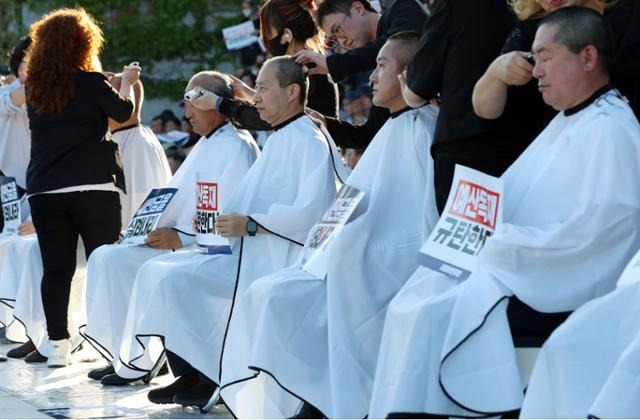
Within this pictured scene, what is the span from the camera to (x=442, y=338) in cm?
403

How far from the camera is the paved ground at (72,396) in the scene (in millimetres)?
5871

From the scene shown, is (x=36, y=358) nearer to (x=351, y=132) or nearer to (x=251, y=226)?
(x=251, y=226)

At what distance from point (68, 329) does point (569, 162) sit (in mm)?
4253

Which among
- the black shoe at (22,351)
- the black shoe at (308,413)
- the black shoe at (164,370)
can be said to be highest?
the black shoe at (308,413)

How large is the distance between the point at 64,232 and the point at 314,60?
2.02m

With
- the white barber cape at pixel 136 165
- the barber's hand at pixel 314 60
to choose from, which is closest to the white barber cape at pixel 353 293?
the barber's hand at pixel 314 60

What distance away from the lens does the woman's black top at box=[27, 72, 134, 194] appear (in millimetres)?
7145

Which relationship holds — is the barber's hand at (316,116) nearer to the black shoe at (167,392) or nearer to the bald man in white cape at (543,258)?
the black shoe at (167,392)

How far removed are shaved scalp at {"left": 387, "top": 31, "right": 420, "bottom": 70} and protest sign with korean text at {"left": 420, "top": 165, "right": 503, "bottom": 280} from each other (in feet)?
3.53

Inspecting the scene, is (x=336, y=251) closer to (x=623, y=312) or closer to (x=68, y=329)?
(x=623, y=312)

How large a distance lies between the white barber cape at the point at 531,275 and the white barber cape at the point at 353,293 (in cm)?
70

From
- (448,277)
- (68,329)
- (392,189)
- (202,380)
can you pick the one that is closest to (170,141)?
(68,329)

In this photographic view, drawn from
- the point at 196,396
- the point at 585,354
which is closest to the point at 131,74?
the point at 196,396

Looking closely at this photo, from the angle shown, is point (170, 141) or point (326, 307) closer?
point (326, 307)
